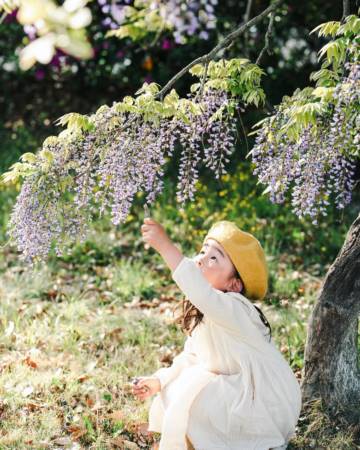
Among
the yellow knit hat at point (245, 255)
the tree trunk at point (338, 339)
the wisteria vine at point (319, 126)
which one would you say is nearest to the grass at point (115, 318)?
the tree trunk at point (338, 339)

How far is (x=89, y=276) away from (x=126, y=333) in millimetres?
1362

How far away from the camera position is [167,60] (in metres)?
9.05

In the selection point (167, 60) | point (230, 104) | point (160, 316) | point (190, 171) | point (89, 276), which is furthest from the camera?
point (167, 60)

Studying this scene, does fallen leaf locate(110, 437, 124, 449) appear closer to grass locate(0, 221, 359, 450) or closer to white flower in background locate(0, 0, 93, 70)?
grass locate(0, 221, 359, 450)

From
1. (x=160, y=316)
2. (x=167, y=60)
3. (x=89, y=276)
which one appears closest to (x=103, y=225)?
(x=89, y=276)

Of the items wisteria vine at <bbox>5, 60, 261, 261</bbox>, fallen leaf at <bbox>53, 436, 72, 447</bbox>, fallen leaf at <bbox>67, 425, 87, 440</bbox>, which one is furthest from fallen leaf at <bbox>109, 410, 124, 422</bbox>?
wisteria vine at <bbox>5, 60, 261, 261</bbox>

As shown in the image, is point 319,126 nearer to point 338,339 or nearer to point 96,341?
point 338,339

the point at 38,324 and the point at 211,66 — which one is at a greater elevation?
the point at 211,66

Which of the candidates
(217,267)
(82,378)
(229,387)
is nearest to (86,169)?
(217,267)

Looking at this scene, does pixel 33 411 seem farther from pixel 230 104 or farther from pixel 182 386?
pixel 230 104

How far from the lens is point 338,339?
3.71m

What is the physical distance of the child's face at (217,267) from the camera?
11.1ft

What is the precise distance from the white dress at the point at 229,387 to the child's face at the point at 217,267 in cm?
13

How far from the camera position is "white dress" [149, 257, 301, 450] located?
3158 millimetres
